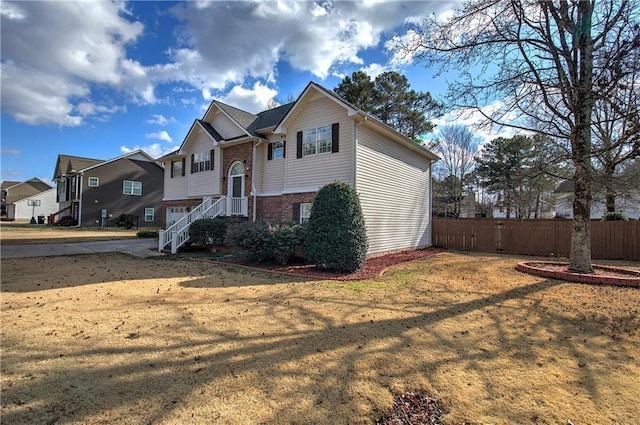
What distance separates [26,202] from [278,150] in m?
55.4

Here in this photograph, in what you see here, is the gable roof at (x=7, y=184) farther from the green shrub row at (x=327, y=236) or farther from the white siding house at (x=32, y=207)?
the green shrub row at (x=327, y=236)

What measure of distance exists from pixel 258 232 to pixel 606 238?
14.9 m

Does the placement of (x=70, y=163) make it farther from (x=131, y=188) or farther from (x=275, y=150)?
(x=275, y=150)

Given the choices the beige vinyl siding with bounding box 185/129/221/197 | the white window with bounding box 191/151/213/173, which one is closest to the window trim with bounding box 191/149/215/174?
the white window with bounding box 191/151/213/173

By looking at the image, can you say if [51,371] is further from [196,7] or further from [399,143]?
[399,143]

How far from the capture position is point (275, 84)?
1842 cm

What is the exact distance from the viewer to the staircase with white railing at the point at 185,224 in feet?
45.4

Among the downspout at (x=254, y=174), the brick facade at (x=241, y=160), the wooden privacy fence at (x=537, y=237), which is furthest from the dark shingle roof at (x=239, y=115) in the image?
the wooden privacy fence at (x=537, y=237)

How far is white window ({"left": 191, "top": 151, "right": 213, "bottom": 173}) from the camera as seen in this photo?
18.6 metres

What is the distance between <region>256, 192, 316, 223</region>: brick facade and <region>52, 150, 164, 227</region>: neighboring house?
22213mm

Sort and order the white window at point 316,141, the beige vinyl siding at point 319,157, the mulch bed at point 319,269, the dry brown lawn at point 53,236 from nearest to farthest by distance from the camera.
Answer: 1. the mulch bed at point 319,269
2. the beige vinyl siding at point 319,157
3. the white window at point 316,141
4. the dry brown lawn at point 53,236

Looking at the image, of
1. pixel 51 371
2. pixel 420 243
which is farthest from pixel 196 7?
pixel 420 243

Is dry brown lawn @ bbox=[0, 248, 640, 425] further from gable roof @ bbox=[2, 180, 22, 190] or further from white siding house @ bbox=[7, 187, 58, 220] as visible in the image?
gable roof @ bbox=[2, 180, 22, 190]

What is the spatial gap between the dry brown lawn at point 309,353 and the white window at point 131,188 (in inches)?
1183
